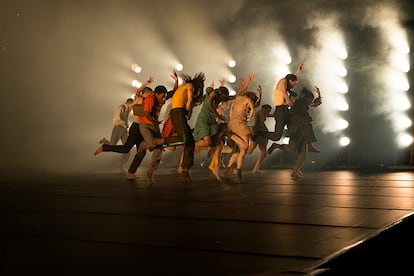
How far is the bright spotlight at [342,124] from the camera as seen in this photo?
1600 centimetres

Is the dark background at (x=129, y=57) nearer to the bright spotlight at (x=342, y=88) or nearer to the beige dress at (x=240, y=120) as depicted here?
the bright spotlight at (x=342, y=88)

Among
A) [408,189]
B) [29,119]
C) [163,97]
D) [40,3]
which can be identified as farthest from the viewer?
[29,119]

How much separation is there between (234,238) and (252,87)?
1331cm

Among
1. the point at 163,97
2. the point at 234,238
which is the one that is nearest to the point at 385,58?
the point at 163,97

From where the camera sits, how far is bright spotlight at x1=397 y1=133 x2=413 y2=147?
15047 millimetres

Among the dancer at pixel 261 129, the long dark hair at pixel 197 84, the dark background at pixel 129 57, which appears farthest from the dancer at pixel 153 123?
the dark background at pixel 129 57

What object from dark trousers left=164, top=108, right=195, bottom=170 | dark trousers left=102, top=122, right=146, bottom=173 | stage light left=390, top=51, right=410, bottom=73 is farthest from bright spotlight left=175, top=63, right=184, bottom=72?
dark trousers left=164, top=108, right=195, bottom=170

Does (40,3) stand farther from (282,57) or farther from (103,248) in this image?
(103,248)

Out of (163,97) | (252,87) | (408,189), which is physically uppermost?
(252,87)

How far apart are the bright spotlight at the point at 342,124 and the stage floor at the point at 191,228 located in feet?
22.9

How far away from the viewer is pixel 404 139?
49.6 feet

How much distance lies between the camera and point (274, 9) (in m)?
Answer: 17.5

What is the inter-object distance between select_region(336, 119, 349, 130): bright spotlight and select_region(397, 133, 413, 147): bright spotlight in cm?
138

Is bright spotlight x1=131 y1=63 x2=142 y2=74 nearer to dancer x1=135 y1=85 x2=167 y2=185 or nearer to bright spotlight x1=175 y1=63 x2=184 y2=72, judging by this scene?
bright spotlight x1=175 y1=63 x2=184 y2=72
